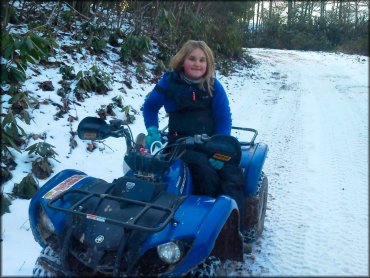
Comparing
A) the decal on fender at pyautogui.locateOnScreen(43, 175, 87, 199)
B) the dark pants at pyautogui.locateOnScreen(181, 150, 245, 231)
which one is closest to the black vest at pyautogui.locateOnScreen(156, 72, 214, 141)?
the dark pants at pyautogui.locateOnScreen(181, 150, 245, 231)

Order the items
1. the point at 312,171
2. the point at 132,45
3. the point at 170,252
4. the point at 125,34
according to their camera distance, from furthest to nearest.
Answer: the point at 125,34, the point at 132,45, the point at 312,171, the point at 170,252

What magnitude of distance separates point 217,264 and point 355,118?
608 centimetres

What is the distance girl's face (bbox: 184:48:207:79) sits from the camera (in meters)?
3.74

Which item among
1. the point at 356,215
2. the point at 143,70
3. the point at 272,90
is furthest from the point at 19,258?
the point at 272,90

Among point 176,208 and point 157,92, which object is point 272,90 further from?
point 176,208

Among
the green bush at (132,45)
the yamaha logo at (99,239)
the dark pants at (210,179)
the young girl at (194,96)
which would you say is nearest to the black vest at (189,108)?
the young girl at (194,96)

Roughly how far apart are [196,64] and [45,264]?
1.97 metres

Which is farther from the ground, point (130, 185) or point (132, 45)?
point (132, 45)

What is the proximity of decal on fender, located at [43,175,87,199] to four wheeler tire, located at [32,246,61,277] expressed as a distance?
0.33 metres

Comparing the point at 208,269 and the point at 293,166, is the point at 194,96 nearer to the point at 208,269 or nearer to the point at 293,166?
the point at 208,269

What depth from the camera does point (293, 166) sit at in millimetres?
5738

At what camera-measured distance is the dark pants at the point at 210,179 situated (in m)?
3.37

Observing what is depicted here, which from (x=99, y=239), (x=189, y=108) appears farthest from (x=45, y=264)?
(x=189, y=108)

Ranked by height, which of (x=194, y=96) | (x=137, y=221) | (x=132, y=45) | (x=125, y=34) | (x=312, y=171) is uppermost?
(x=125, y=34)
